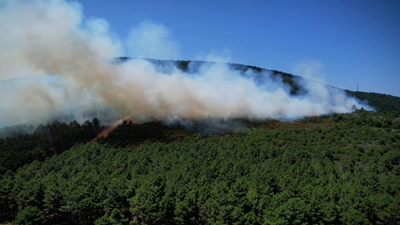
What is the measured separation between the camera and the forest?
139ft

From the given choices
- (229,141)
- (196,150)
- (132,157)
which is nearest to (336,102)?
(229,141)

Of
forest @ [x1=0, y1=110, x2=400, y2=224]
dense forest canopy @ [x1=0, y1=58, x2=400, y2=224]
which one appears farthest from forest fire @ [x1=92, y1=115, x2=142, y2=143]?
forest @ [x1=0, y1=110, x2=400, y2=224]

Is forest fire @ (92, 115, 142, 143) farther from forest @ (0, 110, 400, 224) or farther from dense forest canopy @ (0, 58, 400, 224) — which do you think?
forest @ (0, 110, 400, 224)

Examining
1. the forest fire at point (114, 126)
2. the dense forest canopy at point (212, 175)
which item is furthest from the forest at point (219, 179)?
the forest fire at point (114, 126)

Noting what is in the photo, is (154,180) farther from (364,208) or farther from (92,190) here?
(364,208)

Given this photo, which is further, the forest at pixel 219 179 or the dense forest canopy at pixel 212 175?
the dense forest canopy at pixel 212 175

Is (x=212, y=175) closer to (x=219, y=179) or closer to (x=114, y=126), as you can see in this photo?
(x=219, y=179)

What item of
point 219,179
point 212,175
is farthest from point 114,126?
point 219,179

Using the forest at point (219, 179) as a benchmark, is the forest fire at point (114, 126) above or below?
above

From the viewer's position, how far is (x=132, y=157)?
71125mm

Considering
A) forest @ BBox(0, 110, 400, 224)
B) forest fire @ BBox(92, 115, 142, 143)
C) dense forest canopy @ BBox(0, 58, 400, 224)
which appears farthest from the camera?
forest fire @ BBox(92, 115, 142, 143)

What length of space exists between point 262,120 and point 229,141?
2944cm

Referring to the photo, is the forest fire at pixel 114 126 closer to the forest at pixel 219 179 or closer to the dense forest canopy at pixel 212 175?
the dense forest canopy at pixel 212 175

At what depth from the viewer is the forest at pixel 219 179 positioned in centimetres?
4238
